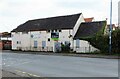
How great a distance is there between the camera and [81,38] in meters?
49.2

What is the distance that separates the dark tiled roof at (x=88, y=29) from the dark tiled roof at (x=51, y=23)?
2.03 metres

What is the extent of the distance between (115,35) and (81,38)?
1216 cm

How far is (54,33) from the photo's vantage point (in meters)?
54.1

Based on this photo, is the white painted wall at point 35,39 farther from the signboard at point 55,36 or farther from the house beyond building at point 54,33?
the signboard at point 55,36

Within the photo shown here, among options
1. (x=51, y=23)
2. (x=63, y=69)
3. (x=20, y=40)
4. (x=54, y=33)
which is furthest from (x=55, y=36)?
(x=63, y=69)

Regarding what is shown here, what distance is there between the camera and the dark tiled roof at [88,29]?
165 ft

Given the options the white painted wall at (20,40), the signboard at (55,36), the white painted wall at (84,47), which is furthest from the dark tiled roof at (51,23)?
the white painted wall at (84,47)

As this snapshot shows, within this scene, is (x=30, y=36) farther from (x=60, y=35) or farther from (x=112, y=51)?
(x=112, y=51)

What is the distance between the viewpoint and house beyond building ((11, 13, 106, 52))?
50.9 m

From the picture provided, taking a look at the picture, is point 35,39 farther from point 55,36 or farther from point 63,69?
point 63,69

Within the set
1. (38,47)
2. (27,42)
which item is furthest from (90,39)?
(27,42)

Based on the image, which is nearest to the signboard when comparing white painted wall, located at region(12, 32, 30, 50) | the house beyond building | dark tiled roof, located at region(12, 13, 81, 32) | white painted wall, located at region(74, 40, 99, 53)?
the house beyond building

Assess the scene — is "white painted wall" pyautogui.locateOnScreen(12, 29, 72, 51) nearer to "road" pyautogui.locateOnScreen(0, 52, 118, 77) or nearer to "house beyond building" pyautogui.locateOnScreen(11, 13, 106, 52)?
"house beyond building" pyautogui.locateOnScreen(11, 13, 106, 52)

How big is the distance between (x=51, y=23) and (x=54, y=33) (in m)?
4.64
